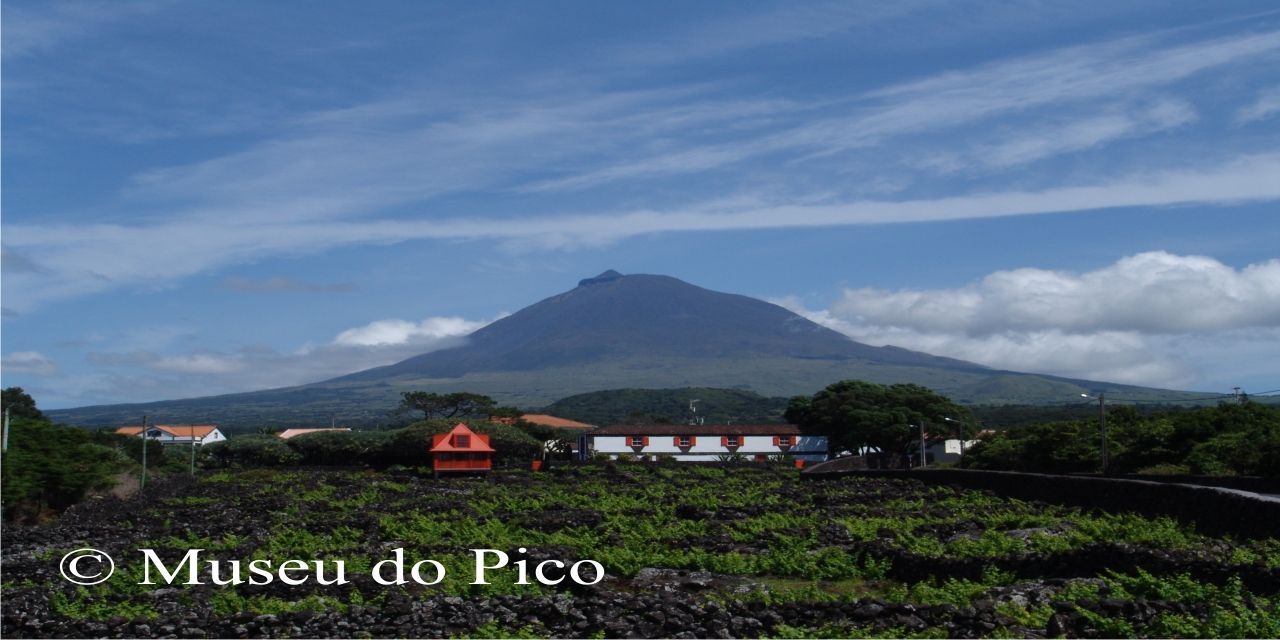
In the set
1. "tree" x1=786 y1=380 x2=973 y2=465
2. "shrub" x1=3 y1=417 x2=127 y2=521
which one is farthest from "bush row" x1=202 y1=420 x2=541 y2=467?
"shrub" x1=3 y1=417 x2=127 y2=521

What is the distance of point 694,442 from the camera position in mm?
102625

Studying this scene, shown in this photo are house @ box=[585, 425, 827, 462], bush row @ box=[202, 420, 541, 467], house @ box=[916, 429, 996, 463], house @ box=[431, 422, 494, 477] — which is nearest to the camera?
house @ box=[431, 422, 494, 477]

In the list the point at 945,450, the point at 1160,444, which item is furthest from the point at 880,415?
the point at 1160,444

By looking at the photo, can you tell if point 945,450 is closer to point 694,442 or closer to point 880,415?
point 880,415

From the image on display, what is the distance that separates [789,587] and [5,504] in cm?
3054

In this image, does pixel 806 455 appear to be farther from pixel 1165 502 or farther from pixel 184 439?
pixel 184 439

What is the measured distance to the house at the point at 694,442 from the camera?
10019 centimetres

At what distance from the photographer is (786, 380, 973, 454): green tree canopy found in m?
85.1

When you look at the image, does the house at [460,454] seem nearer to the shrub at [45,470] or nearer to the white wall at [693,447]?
the shrub at [45,470]

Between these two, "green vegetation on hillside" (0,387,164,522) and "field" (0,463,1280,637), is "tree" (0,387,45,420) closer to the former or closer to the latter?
"green vegetation on hillside" (0,387,164,522)

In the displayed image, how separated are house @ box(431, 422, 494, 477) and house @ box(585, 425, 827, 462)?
1461 inches

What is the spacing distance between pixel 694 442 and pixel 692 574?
266 feet

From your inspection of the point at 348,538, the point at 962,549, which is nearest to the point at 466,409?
the point at 348,538

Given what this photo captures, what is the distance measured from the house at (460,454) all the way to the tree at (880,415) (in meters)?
33.5
